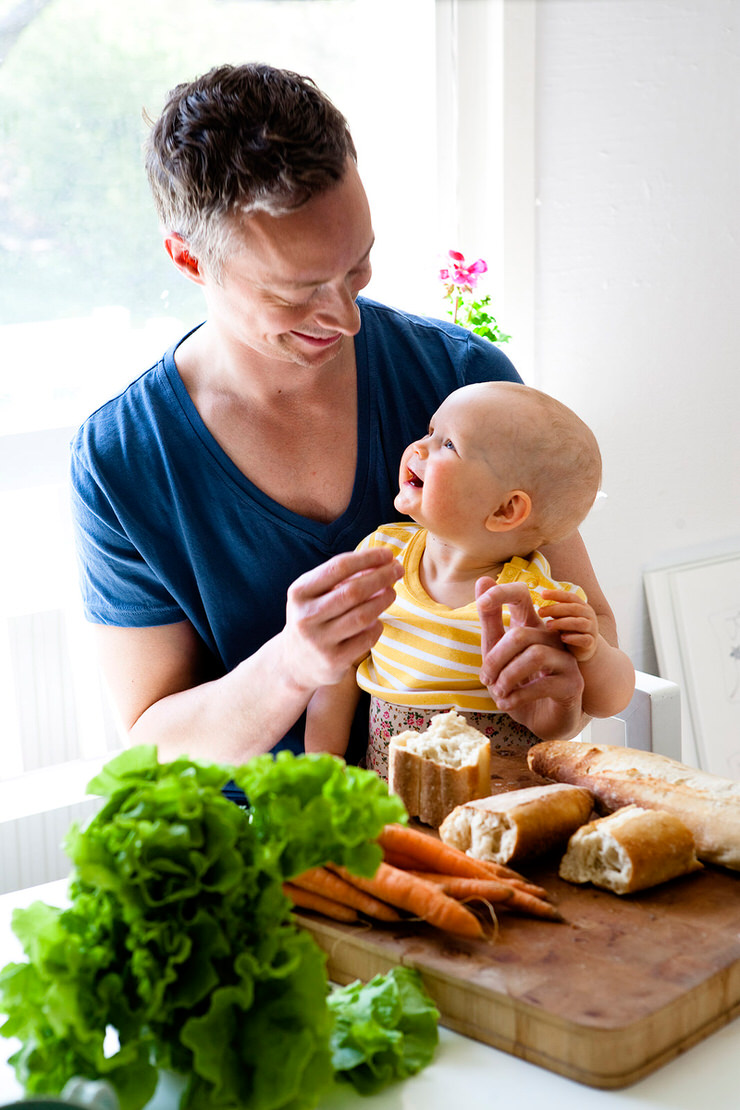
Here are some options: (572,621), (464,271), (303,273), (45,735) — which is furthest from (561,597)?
(45,735)

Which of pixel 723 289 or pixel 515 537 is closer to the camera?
pixel 515 537

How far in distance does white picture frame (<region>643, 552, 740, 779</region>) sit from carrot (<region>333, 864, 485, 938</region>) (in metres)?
2.19

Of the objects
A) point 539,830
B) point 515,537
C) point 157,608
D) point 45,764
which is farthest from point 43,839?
point 539,830

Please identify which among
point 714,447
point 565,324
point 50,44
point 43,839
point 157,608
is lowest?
point 43,839

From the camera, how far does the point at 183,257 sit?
4.83 feet

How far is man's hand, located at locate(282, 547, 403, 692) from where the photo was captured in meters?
1.26

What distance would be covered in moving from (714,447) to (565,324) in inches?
25.2

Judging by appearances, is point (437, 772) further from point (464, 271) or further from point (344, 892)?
point (464, 271)

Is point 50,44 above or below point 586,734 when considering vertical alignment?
above

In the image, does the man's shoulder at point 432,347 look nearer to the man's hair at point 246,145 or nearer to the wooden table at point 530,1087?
the man's hair at point 246,145

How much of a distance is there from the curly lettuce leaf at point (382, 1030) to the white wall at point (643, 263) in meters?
2.13

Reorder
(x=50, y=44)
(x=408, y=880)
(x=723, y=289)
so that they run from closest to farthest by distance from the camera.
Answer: (x=408, y=880), (x=50, y=44), (x=723, y=289)

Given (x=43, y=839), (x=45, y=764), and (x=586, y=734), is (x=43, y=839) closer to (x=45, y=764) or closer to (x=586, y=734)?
(x=45, y=764)

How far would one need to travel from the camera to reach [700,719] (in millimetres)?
3133
